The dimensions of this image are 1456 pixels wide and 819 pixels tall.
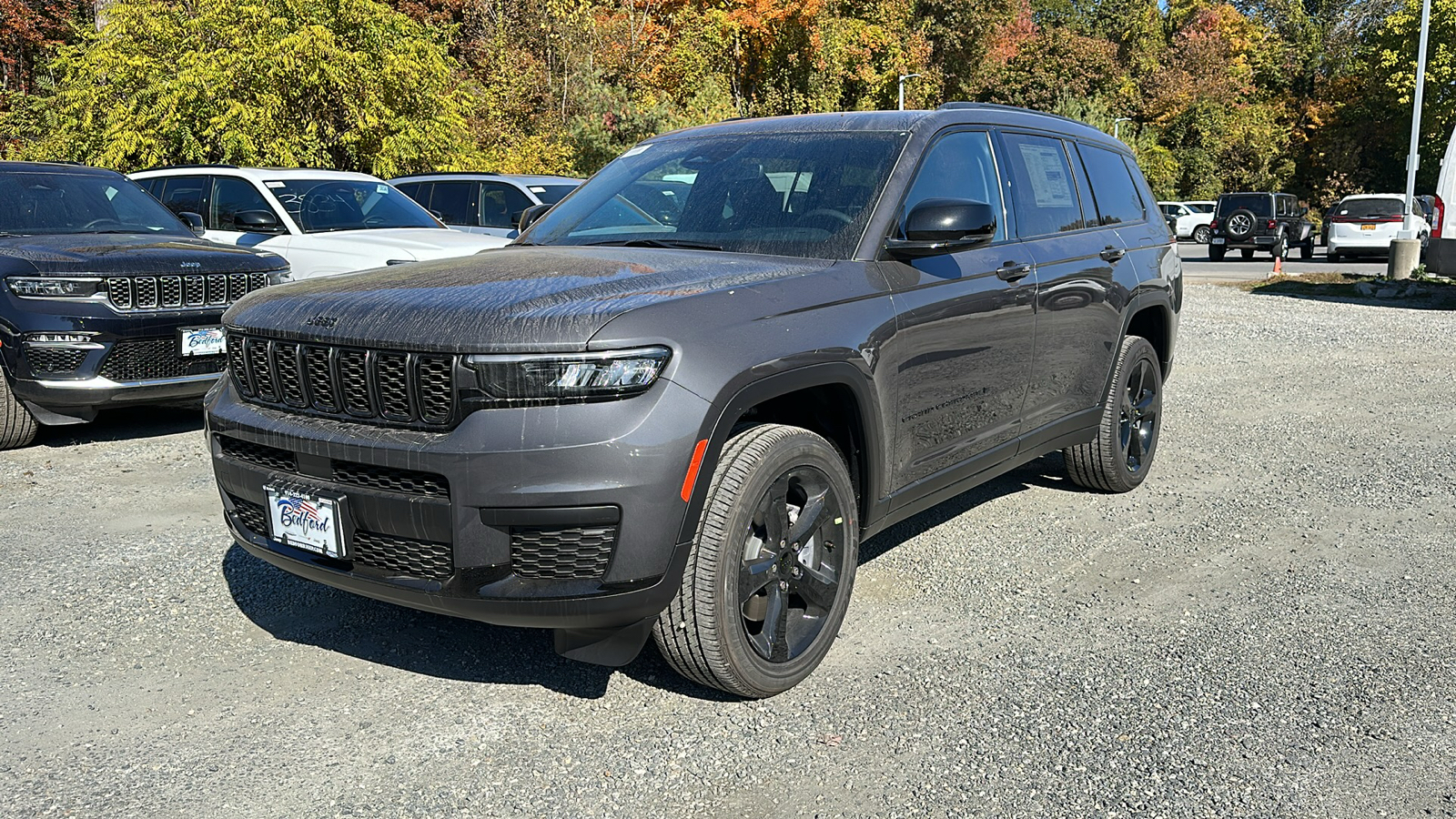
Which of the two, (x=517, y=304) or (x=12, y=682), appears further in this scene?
(x=12, y=682)

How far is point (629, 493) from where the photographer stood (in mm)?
3012

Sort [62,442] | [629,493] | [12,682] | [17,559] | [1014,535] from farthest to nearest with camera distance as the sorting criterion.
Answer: [62,442] → [1014,535] → [17,559] → [12,682] → [629,493]

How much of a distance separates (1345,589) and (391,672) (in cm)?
357

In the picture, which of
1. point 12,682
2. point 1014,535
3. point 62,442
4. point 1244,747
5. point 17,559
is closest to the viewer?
point 1244,747

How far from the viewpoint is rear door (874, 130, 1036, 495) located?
4.04 m

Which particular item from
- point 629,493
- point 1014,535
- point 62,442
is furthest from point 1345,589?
point 62,442

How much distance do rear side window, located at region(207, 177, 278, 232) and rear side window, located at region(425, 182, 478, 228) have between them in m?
2.85

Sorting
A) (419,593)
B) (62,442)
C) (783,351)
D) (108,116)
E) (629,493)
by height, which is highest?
(108,116)

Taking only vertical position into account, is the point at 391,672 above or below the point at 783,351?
below

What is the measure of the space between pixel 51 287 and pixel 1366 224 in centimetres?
2855

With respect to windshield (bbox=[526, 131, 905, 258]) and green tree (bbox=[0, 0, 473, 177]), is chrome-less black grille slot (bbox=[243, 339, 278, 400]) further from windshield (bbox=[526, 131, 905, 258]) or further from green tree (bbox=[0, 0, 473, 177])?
green tree (bbox=[0, 0, 473, 177])

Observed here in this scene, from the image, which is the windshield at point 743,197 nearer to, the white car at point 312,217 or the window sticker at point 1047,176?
the window sticker at point 1047,176

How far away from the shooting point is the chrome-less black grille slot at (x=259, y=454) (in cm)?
345

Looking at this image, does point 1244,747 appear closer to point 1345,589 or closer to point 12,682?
point 1345,589
